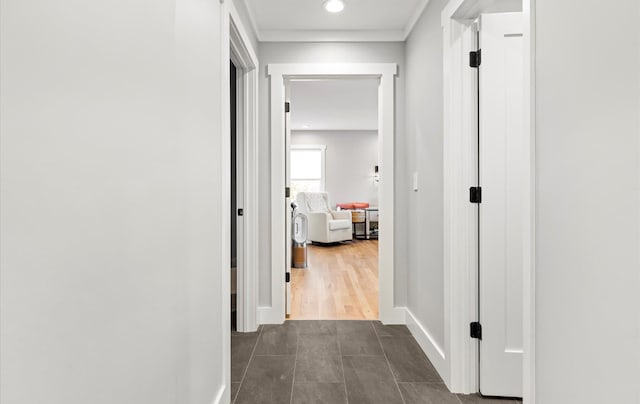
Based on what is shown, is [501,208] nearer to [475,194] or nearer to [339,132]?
[475,194]

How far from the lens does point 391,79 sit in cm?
298

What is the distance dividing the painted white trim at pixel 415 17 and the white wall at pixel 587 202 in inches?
57.3

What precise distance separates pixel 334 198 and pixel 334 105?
2.97m

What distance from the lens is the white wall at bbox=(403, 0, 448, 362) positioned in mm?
2193

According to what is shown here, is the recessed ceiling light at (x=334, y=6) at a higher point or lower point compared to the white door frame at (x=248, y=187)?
higher

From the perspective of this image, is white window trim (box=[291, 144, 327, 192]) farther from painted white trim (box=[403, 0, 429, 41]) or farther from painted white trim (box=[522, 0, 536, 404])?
painted white trim (box=[522, 0, 536, 404])

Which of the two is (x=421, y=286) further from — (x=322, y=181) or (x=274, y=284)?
(x=322, y=181)

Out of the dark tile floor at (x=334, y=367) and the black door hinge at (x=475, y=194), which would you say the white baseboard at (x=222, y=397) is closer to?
the dark tile floor at (x=334, y=367)

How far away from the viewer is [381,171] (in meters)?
2.98

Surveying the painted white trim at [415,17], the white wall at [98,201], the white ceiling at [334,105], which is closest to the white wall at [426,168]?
the painted white trim at [415,17]

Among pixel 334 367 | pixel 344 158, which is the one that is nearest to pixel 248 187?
pixel 334 367

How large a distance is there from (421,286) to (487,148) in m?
1.10

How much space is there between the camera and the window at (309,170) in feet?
28.4

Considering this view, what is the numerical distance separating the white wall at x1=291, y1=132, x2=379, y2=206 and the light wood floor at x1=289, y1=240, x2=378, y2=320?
99.6 inches
